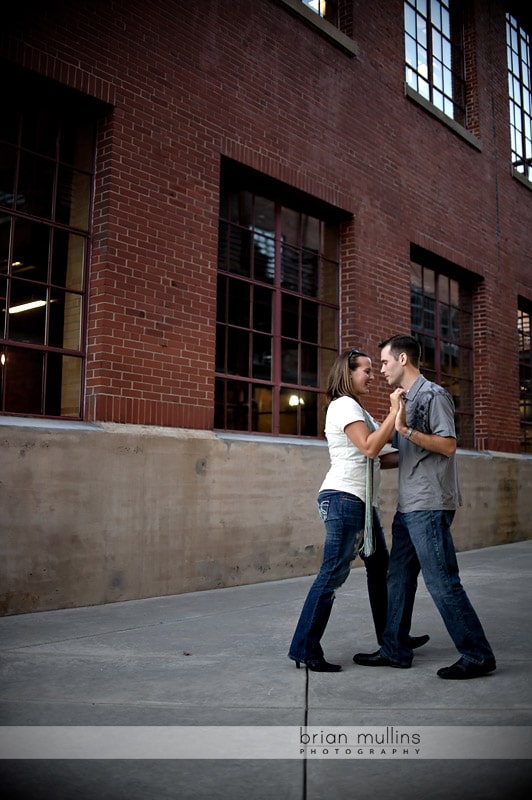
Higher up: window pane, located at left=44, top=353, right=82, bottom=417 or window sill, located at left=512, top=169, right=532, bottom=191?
window sill, located at left=512, top=169, right=532, bottom=191

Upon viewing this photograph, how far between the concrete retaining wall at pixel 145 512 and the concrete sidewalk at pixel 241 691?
0.93ft

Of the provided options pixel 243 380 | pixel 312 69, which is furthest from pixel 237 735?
pixel 312 69

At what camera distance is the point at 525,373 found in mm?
14406

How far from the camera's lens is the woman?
418 centimetres

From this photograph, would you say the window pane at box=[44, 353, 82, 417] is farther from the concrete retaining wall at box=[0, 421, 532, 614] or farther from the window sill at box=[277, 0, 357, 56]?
the window sill at box=[277, 0, 357, 56]

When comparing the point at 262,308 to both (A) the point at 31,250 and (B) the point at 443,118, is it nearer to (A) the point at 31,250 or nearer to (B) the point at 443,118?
(A) the point at 31,250

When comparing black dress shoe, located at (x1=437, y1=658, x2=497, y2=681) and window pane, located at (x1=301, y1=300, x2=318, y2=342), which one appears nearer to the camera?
black dress shoe, located at (x1=437, y1=658, x2=497, y2=681)

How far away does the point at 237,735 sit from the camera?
3.17 meters

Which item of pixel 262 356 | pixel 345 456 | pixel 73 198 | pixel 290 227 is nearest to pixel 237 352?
pixel 262 356

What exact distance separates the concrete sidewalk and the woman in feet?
0.89

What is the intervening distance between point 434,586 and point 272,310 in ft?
17.0

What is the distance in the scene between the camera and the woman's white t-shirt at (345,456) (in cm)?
427

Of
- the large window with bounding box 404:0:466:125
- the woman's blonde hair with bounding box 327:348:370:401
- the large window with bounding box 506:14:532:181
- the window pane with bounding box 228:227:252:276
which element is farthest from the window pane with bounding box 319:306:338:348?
the large window with bounding box 506:14:532:181

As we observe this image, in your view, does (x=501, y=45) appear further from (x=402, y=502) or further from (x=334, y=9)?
(x=402, y=502)
